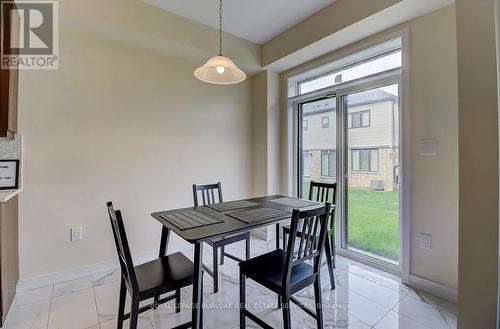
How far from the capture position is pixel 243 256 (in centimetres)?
299

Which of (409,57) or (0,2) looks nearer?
(0,2)

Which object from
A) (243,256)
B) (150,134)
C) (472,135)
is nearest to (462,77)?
(472,135)

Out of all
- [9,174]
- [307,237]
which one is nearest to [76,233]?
[9,174]

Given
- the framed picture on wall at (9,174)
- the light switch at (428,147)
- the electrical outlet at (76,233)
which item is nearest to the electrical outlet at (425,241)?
the light switch at (428,147)

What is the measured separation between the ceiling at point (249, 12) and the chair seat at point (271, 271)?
102 inches

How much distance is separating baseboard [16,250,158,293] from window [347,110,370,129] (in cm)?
302

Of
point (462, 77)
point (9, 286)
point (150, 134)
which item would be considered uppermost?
point (462, 77)

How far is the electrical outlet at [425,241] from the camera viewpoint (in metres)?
2.17

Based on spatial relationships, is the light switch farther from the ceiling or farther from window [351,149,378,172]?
the ceiling

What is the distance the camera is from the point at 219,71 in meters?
1.98

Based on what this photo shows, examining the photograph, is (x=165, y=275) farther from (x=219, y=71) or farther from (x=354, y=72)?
(x=354, y=72)

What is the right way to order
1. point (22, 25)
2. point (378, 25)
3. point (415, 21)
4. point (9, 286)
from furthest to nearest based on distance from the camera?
point (378, 25) < point (415, 21) < point (22, 25) < point (9, 286)

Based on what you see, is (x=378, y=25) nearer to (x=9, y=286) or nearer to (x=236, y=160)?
(x=236, y=160)

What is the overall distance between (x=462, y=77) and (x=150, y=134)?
2930mm
